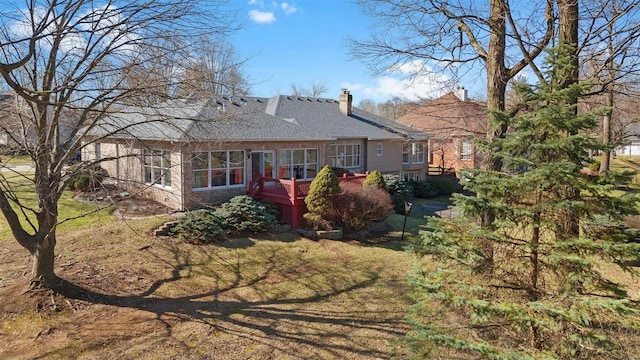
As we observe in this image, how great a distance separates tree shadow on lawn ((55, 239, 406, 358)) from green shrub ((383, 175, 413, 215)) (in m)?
8.85

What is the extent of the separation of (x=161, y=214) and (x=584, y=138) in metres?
14.1

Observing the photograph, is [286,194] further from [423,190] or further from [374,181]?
[423,190]

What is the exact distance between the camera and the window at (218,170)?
1641 centimetres

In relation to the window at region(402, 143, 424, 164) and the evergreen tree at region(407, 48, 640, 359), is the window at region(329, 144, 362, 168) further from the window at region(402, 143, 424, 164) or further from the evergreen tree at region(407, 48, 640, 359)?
the evergreen tree at region(407, 48, 640, 359)

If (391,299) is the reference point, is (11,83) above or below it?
above

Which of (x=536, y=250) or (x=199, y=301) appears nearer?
(x=536, y=250)

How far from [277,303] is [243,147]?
30.4ft

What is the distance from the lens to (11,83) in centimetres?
646

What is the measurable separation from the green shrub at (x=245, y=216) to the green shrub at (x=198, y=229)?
23.7 inches

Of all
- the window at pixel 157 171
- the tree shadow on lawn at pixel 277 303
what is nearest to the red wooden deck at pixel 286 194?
the window at pixel 157 171

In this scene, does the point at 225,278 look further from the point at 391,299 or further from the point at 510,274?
the point at 510,274

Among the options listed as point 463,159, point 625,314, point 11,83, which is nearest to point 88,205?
point 11,83

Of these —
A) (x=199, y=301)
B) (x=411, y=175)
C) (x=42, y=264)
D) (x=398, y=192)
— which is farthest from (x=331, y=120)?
(x=42, y=264)

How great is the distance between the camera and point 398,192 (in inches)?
864
